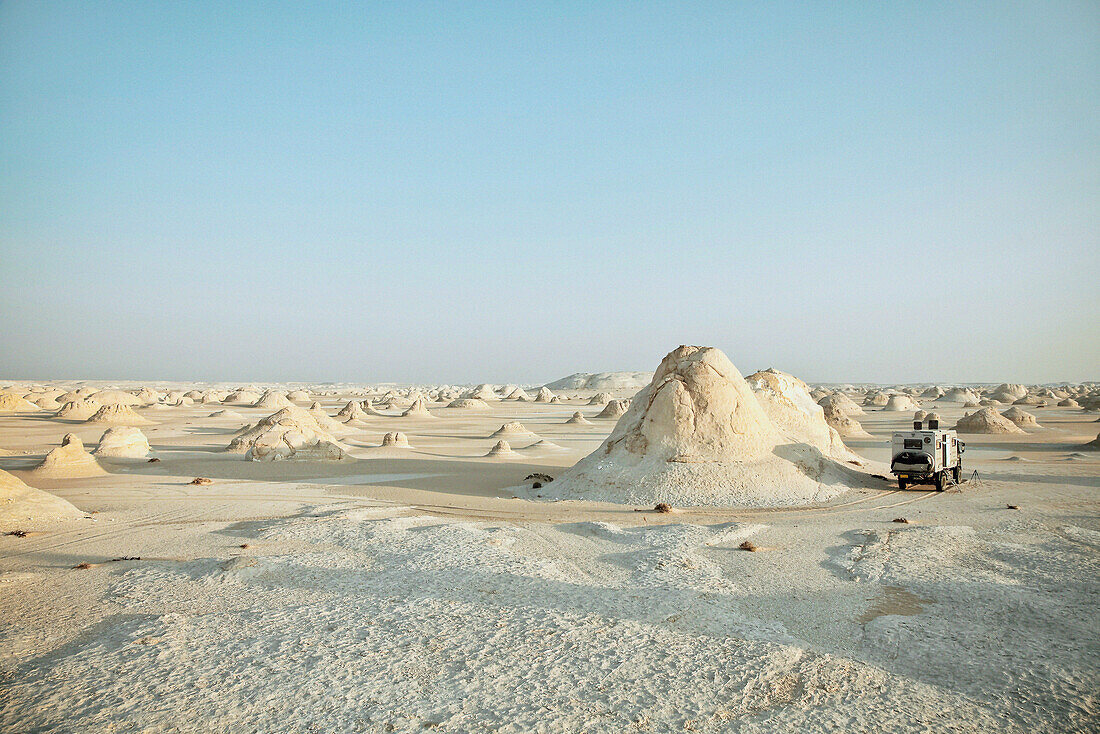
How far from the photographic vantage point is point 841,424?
27688 mm

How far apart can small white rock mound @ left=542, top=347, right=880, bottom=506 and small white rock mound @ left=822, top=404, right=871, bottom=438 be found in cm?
1460

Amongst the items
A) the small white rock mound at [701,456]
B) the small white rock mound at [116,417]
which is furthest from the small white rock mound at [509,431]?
the small white rock mound at [116,417]

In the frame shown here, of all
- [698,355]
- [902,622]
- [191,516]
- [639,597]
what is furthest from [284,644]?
[698,355]

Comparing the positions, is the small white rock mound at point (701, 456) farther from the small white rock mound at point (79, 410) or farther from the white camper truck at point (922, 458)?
the small white rock mound at point (79, 410)

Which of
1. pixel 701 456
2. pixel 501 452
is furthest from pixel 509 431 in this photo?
pixel 701 456

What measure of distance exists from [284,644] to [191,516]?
21.6 feet

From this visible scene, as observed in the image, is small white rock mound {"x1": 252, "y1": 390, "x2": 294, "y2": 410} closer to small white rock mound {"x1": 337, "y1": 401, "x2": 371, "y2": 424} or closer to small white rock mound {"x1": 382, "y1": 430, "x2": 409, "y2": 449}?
small white rock mound {"x1": 337, "y1": 401, "x2": 371, "y2": 424}

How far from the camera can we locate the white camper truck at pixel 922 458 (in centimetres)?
1277

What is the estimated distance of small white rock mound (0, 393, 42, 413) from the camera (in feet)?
129

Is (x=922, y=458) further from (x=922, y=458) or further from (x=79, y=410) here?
(x=79, y=410)

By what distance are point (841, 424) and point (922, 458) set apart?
620 inches

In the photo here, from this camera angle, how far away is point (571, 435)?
31359 millimetres

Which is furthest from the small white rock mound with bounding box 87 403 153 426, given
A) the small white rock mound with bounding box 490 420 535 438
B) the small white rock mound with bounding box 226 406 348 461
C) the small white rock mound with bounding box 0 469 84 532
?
the small white rock mound with bounding box 0 469 84 532

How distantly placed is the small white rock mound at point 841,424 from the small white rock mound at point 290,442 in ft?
66.7
